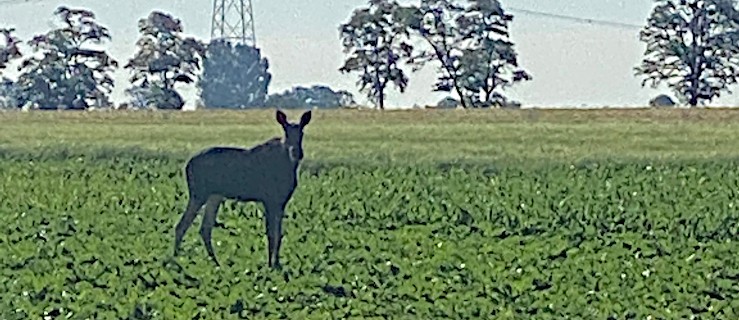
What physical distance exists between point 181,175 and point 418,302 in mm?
15620

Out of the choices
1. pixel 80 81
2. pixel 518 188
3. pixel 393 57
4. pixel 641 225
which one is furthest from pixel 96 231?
pixel 80 81

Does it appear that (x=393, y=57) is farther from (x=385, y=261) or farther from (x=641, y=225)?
(x=385, y=261)

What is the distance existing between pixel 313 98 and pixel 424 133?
12881mm

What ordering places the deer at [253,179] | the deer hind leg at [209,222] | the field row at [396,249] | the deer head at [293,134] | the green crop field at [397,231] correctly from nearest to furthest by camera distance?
1. the field row at [396,249]
2. the green crop field at [397,231]
3. the deer head at [293,134]
4. the deer at [253,179]
5. the deer hind leg at [209,222]

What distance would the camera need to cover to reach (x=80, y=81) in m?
55.9

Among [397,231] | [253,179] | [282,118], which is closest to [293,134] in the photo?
[282,118]

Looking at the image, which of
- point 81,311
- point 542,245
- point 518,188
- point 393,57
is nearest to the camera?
point 81,311

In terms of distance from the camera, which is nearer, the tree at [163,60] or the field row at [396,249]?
the field row at [396,249]

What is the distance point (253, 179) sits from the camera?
48.5ft

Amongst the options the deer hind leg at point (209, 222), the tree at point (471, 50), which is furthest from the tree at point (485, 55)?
the deer hind leg at point (209, 222)

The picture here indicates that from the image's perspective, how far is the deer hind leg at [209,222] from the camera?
1523 cm

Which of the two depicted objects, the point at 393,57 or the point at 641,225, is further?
the point at 393,57

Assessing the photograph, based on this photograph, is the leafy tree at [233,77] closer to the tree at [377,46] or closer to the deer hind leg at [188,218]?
the tree at [377,46]

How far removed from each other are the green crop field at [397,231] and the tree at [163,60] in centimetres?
1473
